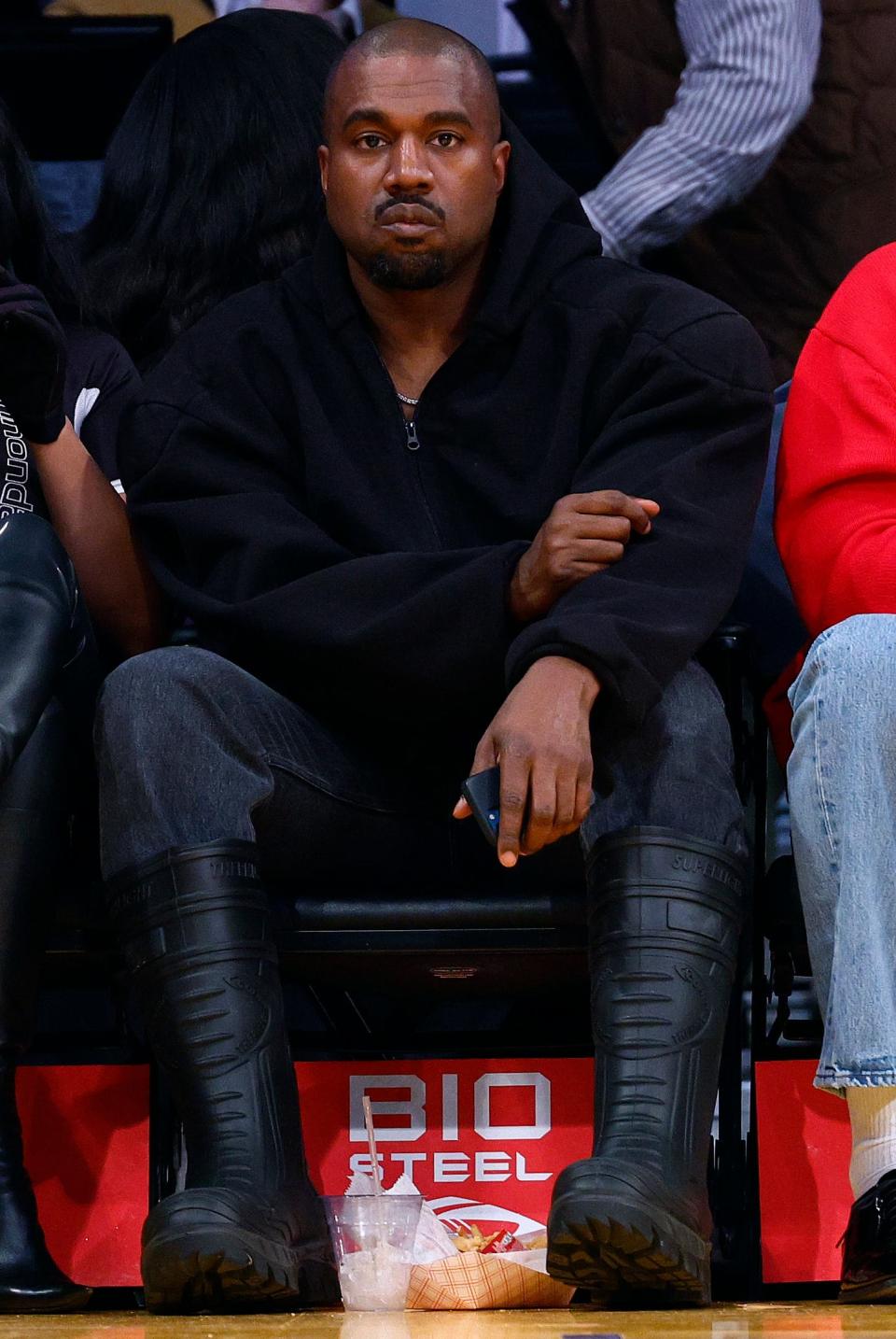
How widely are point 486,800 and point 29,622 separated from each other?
48 centimetres

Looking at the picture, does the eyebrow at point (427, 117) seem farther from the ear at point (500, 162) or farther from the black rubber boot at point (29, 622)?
the black rubber boot at point (29, 622)

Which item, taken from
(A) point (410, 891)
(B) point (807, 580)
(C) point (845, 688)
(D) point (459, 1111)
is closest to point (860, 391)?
(B) point (807, 580)

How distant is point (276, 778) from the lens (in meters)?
1.89

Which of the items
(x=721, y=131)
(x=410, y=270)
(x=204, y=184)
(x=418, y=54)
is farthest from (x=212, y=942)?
(x=721, y=131)

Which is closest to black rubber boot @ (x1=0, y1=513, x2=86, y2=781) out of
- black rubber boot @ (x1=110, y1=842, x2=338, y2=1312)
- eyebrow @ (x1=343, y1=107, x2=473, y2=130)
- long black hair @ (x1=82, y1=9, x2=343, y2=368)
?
black rubber boot @ (x1=110, y1=842, x2=338, y2=1312)

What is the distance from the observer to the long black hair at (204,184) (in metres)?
2.68

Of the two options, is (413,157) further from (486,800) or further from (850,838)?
(850,838)

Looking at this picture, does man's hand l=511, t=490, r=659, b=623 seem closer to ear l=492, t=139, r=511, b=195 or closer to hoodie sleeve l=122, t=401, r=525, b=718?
hoodie sleeve l=122, t=401, r=525, b=718

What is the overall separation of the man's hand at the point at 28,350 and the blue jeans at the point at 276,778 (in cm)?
43

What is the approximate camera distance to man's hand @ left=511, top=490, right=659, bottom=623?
1896 mm

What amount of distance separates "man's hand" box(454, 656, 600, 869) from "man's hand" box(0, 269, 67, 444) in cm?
71

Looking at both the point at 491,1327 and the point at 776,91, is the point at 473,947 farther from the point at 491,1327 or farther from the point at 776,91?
the point at 776,91

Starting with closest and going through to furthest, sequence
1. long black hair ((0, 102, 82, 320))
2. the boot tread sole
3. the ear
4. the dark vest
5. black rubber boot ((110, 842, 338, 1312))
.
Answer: the boot tread sole
black rubber boot ((110, 842, 338, 1312))
the ear
long black hair ((0, 102, 82, 320))
the dark vest

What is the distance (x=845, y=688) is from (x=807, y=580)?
0.30 m
